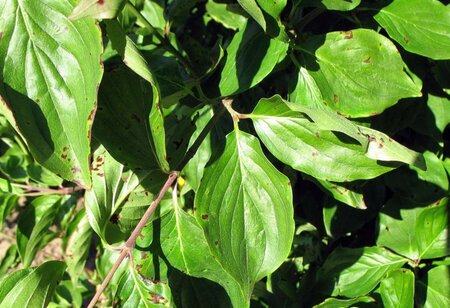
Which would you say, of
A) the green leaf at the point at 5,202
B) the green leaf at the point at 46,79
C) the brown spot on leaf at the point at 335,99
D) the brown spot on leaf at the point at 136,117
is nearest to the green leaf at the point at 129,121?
the brown spot on leaf at the point at 136,117

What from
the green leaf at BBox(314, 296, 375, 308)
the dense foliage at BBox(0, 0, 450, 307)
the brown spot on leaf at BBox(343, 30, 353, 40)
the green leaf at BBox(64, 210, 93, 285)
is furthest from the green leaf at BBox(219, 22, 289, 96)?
the green leaf at BBox(64, 210, 93, 285)

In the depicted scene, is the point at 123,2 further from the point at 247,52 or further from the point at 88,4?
the point at 247,52

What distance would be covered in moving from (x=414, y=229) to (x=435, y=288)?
0.45 ft

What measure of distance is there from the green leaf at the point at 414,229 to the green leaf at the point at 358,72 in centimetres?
34

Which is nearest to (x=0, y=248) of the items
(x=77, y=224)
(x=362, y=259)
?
(x=77, y=224)

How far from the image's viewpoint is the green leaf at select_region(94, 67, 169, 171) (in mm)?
936

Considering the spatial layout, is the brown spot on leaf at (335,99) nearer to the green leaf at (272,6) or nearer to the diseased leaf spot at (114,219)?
the green leaf at (272,6)

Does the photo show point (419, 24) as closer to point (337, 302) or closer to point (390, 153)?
point (390, 153)

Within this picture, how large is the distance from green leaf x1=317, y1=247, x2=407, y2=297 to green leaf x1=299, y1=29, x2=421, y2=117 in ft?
1.31

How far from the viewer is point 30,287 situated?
0.99m

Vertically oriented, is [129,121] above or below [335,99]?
above

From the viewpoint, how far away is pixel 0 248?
2867 millimetres

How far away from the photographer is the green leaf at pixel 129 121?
94 centimetres

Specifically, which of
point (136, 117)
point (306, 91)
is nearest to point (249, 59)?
point (306, 91)
